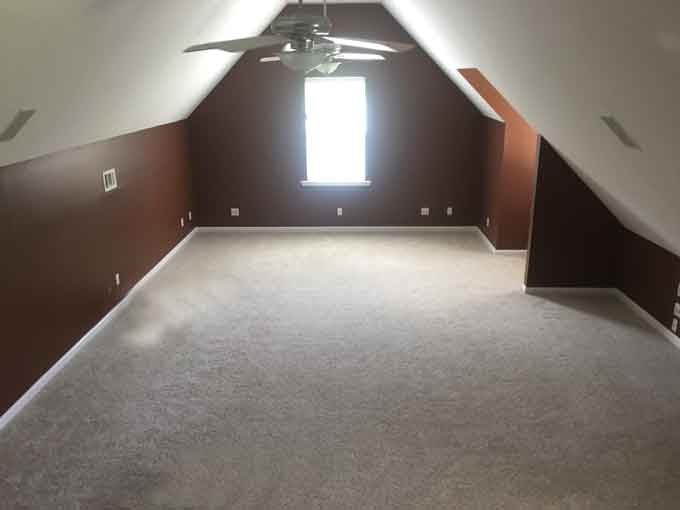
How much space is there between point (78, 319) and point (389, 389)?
2.44m

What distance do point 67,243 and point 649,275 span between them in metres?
4.74

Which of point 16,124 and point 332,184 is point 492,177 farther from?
point 16,124

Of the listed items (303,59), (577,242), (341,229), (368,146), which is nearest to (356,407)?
(303,59)

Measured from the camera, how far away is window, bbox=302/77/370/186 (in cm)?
737

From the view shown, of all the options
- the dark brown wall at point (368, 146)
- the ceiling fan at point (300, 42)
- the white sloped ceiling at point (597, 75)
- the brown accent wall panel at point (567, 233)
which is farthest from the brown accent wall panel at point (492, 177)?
the ceiling fan at point (300, 42)

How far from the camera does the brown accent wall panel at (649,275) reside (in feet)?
14.7

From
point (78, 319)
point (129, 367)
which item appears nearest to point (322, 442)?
point (129, 367)

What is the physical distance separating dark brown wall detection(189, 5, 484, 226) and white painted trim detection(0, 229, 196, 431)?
1812 millimetres

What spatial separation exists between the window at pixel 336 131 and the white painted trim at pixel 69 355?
253cm

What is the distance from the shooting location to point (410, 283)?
5789 mm

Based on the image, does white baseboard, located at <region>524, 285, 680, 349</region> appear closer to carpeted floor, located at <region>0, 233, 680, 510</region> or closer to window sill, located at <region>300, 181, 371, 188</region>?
carpeted floor, located at <region>0, 233, 680, 510</region>

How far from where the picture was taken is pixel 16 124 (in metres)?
2.94

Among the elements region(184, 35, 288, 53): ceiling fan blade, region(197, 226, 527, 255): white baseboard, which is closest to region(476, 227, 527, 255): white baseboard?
region(197, 226, 527, 255): white baseboard

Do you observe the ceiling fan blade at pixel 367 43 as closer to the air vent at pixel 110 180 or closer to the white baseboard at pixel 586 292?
the air vent at pixel 110 180
